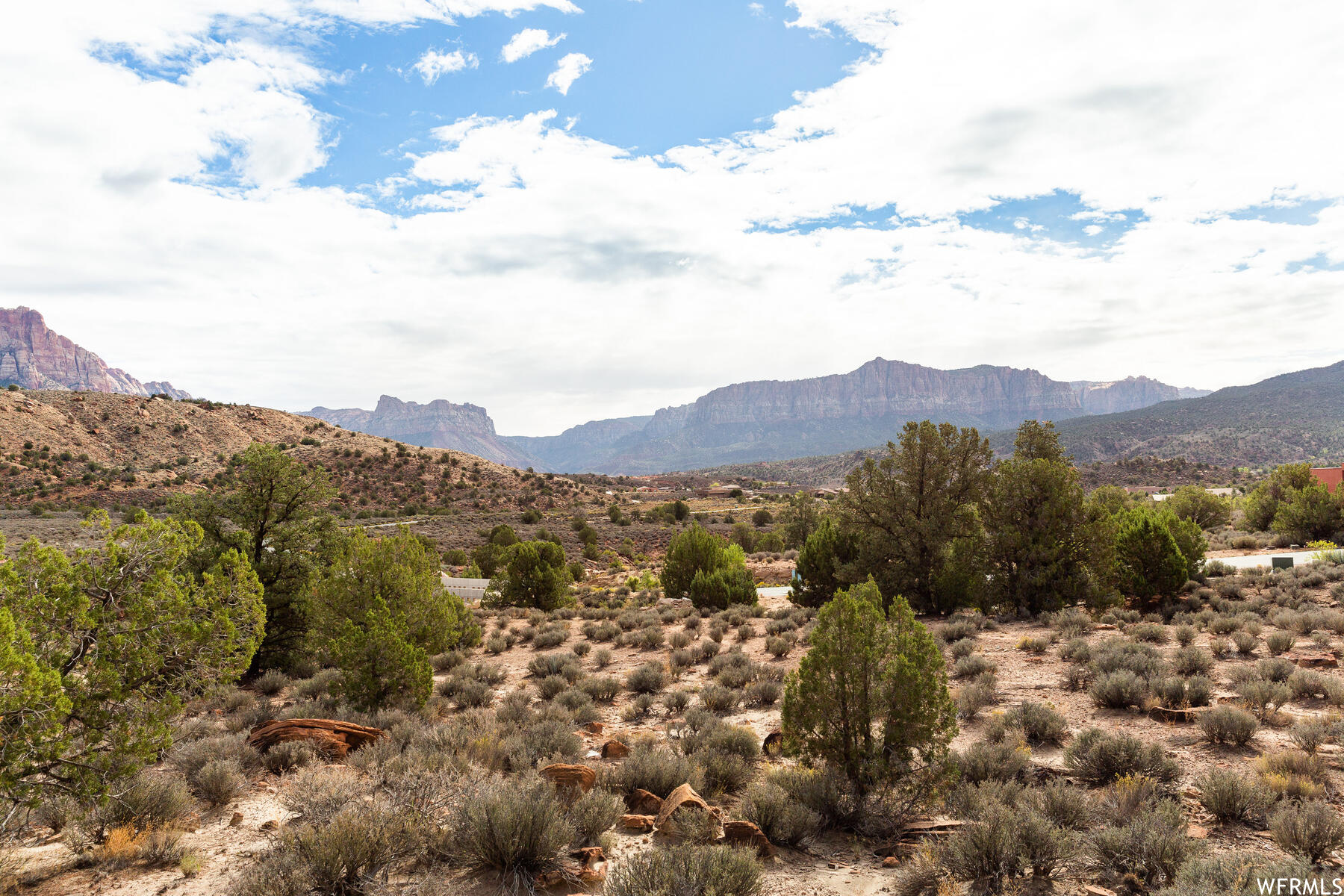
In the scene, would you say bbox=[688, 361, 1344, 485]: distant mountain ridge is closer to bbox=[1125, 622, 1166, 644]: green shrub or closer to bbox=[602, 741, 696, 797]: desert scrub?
bbox=[1125, 622, 1166, 644]: green shrub

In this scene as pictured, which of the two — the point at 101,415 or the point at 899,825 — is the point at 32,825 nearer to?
the point at 899,825

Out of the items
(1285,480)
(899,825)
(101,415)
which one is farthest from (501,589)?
(101,415)

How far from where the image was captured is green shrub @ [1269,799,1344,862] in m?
5.14

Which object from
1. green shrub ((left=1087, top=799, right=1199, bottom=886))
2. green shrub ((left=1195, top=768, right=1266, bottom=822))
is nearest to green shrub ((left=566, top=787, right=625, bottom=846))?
green shrub ((left=1087, top=799, right=1199, bottom=886))

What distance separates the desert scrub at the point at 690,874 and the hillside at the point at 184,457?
50.7 m

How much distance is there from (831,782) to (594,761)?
3.27m

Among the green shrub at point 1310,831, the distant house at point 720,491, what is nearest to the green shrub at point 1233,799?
the green shrub at point 1310,831

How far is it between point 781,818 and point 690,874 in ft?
5.43

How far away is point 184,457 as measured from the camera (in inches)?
2502

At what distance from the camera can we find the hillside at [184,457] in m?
54.3

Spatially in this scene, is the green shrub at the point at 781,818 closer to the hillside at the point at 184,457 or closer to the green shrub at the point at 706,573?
the green shrub at the point at 706,573

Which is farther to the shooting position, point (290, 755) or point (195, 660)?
point (290, 755)

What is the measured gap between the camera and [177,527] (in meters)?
6.06

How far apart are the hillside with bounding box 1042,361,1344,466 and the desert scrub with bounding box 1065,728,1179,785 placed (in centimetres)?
10694
